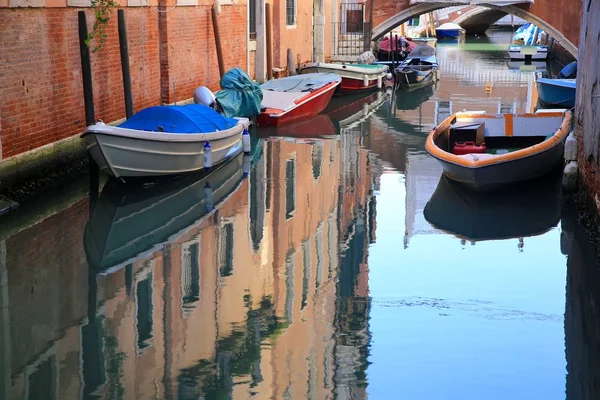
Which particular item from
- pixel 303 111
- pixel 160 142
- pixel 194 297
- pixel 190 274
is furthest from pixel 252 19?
pixel 194 297

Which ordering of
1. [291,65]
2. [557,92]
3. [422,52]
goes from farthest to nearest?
[422,52] → [291,65] → [557,92]

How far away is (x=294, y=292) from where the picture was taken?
8.11m

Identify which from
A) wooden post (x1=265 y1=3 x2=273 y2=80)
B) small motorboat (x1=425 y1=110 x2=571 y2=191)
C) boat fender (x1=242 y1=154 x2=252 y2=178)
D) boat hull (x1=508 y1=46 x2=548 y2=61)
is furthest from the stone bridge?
boat fender (x1=242 y1=154 x2=252 y2=178)

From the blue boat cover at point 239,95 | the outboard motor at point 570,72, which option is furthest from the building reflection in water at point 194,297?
the outboard motor at point 570,72

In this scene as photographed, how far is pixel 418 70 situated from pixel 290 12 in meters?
3.82

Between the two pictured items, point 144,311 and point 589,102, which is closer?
point 144,311

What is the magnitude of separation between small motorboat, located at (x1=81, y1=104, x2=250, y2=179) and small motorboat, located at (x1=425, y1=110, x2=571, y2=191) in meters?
2.77

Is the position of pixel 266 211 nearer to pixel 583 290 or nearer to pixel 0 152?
pixel 0 152

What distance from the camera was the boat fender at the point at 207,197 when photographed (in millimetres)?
11252

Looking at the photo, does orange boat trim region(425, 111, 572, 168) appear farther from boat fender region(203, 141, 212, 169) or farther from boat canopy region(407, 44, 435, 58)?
boat canopy region(407, 44, 435, 58)

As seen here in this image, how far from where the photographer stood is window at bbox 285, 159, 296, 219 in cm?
1118

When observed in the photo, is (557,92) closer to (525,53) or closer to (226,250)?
(226,250)

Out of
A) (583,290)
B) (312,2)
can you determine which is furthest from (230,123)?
(312,2)

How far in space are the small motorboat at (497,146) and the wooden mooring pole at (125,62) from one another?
4228 mm
